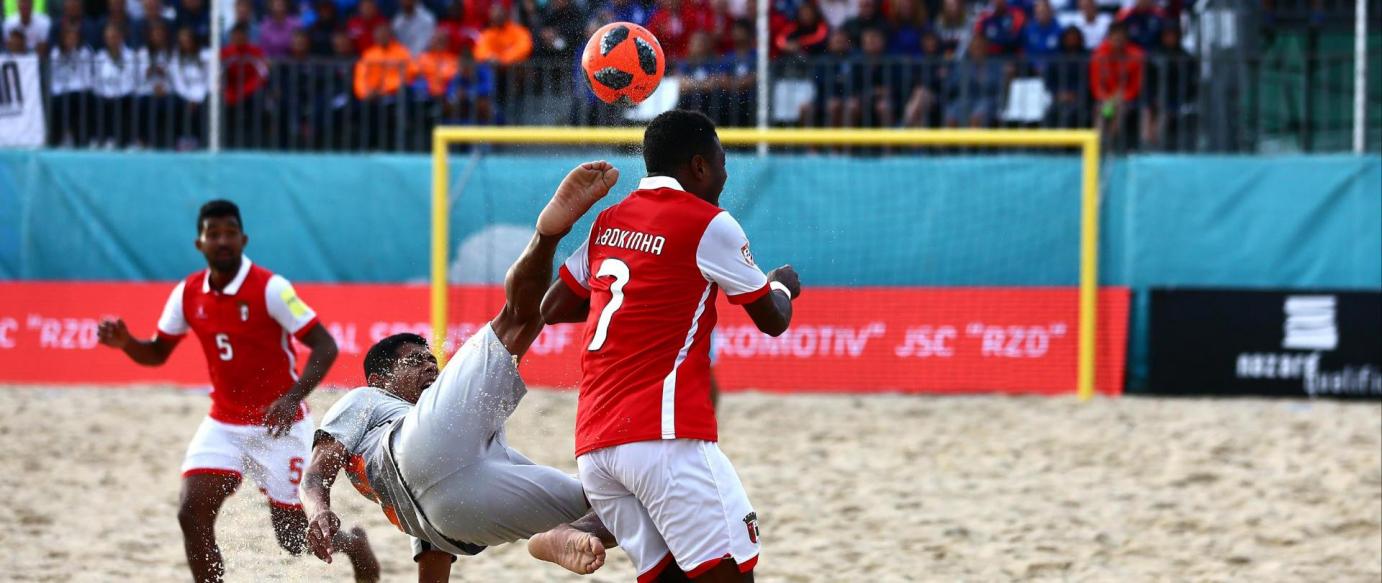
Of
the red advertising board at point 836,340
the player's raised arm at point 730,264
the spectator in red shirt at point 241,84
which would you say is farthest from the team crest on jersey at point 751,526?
the spectator in red shirt at point 241,84

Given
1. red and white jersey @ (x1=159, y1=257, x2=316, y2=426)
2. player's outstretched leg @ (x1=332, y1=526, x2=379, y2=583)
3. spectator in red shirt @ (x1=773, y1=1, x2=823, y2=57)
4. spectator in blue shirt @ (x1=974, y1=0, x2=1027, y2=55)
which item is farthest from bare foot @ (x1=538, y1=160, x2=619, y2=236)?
spectator in blue shirt @ (x1=974, y1=0, x2=1027, y2=55)

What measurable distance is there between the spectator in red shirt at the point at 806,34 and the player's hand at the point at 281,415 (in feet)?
23.6

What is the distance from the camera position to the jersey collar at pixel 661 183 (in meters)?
4.14

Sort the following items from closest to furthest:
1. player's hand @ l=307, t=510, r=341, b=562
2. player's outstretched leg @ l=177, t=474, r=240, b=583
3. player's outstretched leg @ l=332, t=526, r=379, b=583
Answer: player's hand @ l=307, t=510, r=341, b=562 < player's outstretched leg @ l=332, t=526, r=379, b=583 < player's outstretched leg @ l=177, t=474, r=240, b=583

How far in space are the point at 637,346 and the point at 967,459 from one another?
555 cm

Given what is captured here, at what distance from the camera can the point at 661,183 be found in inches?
163

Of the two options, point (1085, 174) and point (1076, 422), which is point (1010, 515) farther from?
point (1085, 174)

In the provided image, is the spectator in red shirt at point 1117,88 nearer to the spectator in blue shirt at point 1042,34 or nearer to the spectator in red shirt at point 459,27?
the spectator in blue shirt at point 1042,34

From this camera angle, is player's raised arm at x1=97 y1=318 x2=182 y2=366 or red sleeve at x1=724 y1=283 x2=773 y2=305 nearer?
red sleeve at x1=724 y1=283 x2=773 y2=305

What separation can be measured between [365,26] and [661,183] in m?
9.93

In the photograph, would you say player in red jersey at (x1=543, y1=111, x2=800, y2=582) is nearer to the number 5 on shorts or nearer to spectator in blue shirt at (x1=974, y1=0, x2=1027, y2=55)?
the number 5 on shorts

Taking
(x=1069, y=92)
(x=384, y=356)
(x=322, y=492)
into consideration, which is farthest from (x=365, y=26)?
(x=322, y=492)

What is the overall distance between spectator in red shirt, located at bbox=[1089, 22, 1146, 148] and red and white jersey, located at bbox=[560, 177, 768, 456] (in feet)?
28.9

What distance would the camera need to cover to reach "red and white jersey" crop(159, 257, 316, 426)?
6215 mm
